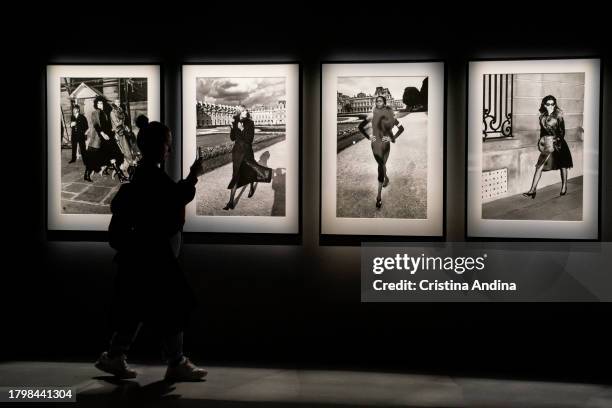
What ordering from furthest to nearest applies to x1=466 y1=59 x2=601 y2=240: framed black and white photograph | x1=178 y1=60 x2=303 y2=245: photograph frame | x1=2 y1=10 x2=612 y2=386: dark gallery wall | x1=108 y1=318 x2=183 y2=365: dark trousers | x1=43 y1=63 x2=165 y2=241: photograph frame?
x1=43 y1=63 x2=165 y2=241: photograph frame < x1=178 y1=60 x2=303 y2=245: photograph frame < x1=2 y1=10 x2=612 y2=386: dark gallery wall < x1=466 y1=59 x2=601 y2=240: framed black and white photograph < x1=108 y1=318 x2=183 y2=365: dark trousers

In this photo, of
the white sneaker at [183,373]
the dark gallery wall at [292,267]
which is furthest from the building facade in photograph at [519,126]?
the white sneaker at [183,373]

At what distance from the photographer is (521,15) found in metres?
5.00

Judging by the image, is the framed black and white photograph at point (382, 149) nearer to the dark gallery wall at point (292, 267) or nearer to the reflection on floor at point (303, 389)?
the dark gallery wall at point (292, 267)

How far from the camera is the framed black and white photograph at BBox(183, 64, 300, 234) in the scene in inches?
202

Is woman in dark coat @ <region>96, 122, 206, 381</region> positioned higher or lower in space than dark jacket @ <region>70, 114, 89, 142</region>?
lower

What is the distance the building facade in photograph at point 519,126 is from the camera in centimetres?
488

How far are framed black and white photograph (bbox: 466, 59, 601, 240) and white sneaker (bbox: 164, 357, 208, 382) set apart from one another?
2.18m

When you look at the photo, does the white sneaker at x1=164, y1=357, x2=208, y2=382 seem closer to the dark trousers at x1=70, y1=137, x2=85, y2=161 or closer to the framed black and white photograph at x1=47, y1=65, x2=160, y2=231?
the framed black and white photograph at x1=47, y1=65, x2=160, y2=231

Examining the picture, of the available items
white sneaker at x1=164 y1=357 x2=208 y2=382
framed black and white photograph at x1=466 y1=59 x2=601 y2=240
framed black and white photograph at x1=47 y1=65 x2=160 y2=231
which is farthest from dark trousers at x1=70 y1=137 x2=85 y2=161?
framed black and white photograph at x1=466 y1=59 x2=601 y2=240

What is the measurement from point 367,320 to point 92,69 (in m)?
2.80

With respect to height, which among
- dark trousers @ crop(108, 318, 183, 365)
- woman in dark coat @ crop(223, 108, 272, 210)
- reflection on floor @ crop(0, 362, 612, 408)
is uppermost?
woman in dark coat @ crop(223, 108, 272, 210)

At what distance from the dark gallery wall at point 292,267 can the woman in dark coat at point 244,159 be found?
33cm

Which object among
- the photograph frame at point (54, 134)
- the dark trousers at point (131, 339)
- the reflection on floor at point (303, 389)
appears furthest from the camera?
the photograph frame at point (54, 134)

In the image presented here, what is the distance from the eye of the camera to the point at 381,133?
5.05 meters
